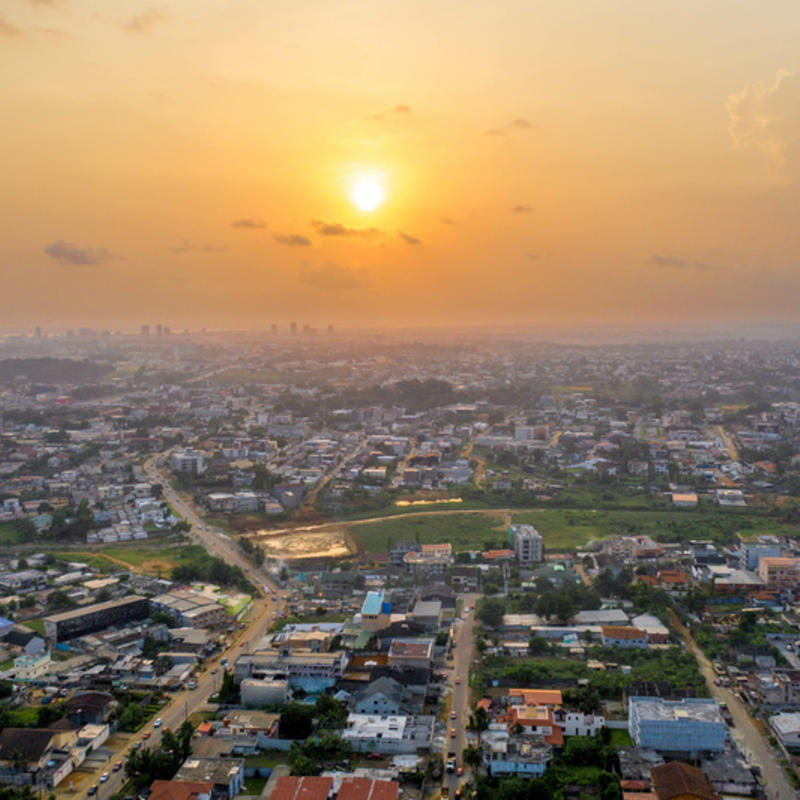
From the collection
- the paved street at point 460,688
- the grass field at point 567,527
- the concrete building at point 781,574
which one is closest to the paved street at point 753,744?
the paved street at point 460,688

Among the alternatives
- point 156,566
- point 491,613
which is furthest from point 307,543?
point 491,613

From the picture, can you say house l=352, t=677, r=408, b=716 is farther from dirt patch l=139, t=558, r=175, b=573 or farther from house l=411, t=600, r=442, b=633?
dirt patch l=139, t=558, r=175, b=573

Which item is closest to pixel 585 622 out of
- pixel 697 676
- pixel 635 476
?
pixel 697 676

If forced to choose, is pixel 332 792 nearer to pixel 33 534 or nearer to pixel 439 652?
pixel 439 652

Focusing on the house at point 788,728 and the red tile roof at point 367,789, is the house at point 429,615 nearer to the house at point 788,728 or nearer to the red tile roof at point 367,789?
the red tile roof at point 367,789

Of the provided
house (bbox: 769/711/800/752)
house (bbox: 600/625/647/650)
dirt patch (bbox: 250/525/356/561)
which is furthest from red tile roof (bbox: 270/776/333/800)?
dirt patch (bbox: 250/525/356/561)
